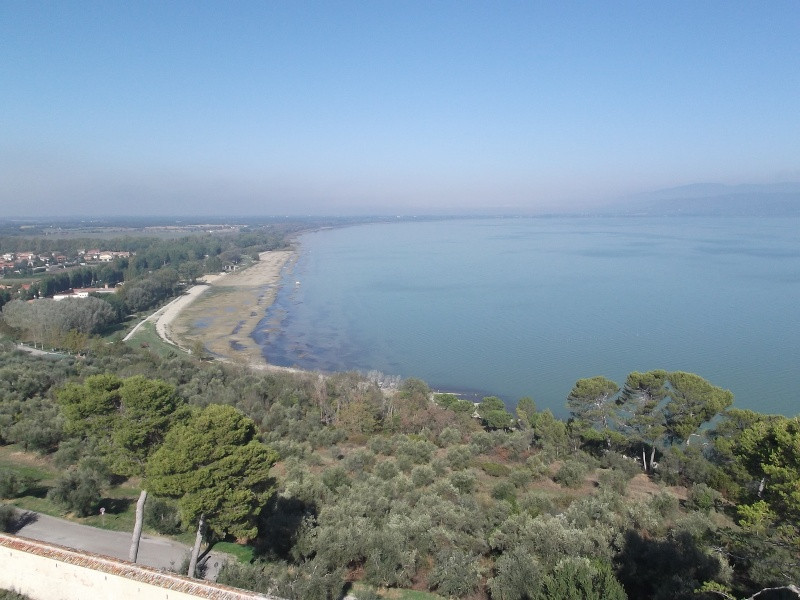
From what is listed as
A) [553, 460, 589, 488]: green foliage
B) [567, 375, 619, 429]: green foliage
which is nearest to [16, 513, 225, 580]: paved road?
[553, 460, 589, 488]: green foliage

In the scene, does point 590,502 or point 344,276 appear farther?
point 344,276

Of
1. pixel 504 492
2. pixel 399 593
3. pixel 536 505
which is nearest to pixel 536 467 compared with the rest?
pixel 504 492

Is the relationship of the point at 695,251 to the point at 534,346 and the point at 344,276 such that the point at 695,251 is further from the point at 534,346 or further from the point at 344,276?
the point at 534,346

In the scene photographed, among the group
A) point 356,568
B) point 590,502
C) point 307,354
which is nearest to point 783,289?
point 307,354

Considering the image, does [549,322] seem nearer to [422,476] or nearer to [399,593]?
[422,476]

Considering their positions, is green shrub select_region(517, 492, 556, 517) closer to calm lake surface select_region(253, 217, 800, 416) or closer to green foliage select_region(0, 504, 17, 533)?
green foliage select_region(0, 504, 17, 533)

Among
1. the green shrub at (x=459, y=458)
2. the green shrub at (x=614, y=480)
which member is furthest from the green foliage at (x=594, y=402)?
the green shrub at (x=459, y=458)

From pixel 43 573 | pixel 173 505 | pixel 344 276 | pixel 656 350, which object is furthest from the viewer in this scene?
pixel 344 276
